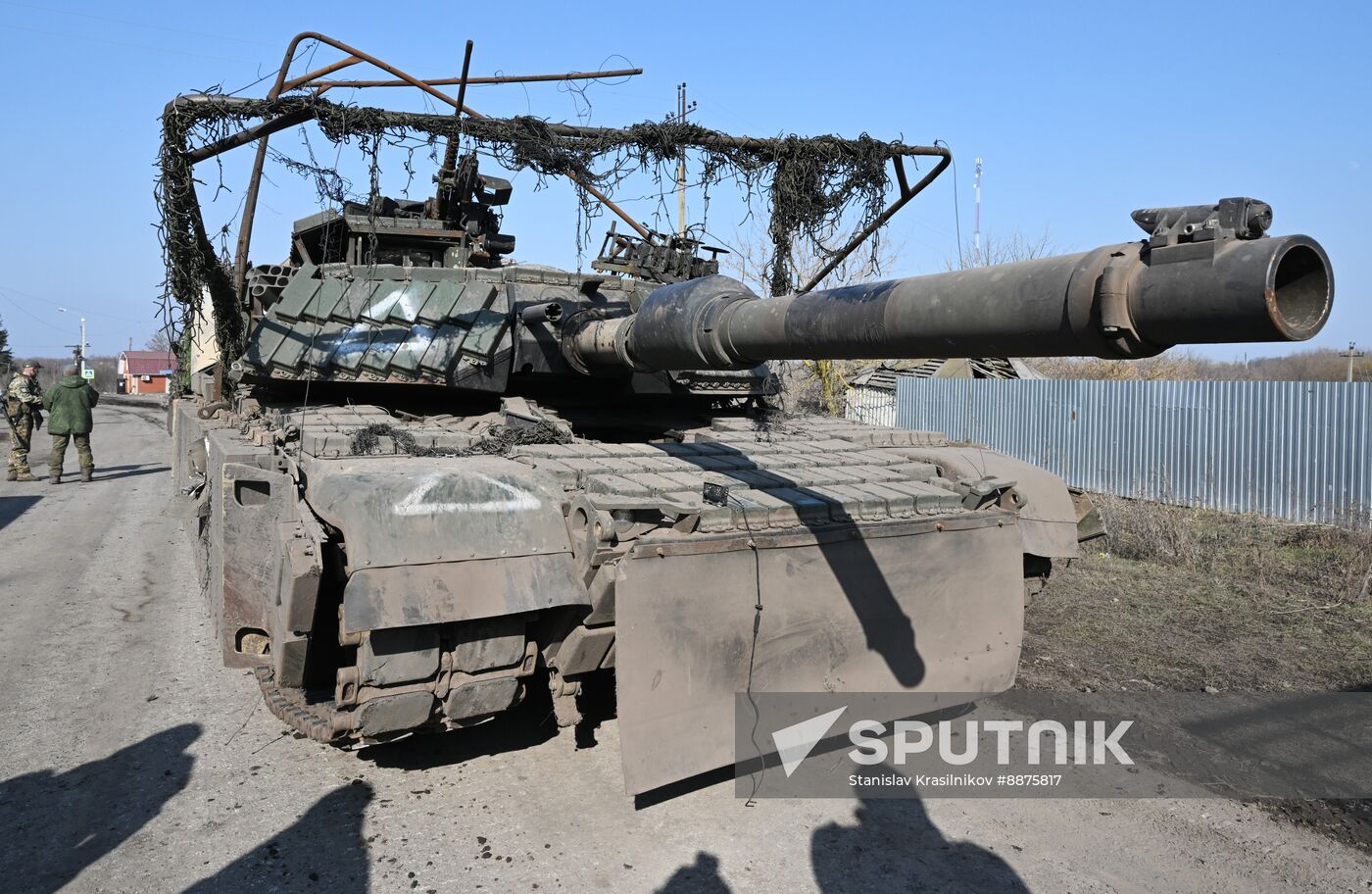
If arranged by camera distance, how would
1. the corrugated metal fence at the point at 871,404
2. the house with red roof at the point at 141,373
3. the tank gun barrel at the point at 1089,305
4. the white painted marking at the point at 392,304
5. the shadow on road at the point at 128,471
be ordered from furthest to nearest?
the house with red roof at the point at 141,373 → the corrugated metal fence at the point at 871,404 → the shadow on road at the point at 128,471 → the white painted marking at the point at 392,304 → the tank gun barrel at the point at 1089,305

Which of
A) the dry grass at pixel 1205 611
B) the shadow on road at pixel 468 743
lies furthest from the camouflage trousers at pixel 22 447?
the dry grass at pixel 1205 611

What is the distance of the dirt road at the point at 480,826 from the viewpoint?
146 inches

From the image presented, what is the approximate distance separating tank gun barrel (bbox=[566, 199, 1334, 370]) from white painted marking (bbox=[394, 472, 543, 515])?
54.5 inches

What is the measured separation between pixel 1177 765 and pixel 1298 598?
408cm

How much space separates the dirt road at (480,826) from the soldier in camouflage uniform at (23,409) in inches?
477

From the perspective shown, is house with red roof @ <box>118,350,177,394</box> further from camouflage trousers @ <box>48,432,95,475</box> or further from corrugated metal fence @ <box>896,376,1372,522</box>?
corrugated metal fence @ <box>896,376,1372,522</box>

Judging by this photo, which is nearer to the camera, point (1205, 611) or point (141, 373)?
point (1205, 611)

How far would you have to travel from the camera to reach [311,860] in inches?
149

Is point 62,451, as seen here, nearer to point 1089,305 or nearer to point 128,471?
point 128,471

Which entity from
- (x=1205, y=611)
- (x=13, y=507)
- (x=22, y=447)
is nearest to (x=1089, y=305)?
(x=1205, y=611)

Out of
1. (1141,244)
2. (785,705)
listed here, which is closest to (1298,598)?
(785,705)

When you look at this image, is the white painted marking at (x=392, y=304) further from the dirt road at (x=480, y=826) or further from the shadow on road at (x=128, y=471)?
the shadow on road at (x=128, y=471)

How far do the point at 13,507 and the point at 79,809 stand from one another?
10556 millimetres

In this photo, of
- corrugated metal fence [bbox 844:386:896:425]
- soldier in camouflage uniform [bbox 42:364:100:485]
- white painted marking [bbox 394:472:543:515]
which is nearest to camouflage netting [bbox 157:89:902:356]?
white painted marking [bbox 394:472:543:515]
